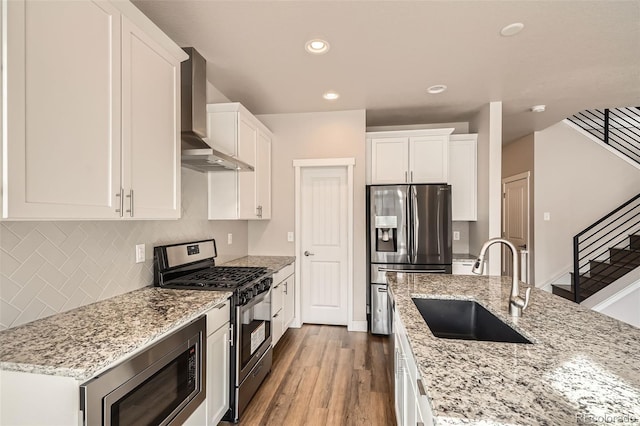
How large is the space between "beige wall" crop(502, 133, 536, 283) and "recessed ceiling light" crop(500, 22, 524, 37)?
11.6 ft

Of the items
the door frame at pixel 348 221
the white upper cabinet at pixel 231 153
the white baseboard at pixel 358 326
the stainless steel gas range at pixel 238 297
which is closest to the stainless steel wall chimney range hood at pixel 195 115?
the white upper cabinet at pixel 231 153

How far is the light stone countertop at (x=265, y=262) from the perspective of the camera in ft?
10.2

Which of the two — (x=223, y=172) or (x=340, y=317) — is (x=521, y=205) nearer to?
(x=340, y=317)

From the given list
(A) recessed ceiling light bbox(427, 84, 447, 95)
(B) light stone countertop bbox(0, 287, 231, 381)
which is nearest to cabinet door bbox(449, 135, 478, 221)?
(A) recessed ceiling light bbox(427, 84, 447, 95)

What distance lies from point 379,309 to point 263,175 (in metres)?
2.12

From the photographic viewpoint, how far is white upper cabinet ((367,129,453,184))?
3711 mm

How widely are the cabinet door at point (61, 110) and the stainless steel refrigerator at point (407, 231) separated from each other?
2.69 meters

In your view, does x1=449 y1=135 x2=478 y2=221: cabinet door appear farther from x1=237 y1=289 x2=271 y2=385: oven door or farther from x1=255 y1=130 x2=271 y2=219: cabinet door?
x1=237 y1=289 x2=271 y2=385: oven door

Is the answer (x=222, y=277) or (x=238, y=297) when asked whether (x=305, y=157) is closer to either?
(x=222, y=277)

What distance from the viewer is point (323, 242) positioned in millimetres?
3904

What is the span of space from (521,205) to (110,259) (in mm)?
6084

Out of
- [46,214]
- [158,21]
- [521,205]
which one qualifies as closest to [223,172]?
[158,21]

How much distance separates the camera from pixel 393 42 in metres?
2.26

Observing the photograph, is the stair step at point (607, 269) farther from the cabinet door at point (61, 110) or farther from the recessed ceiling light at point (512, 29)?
the cabinet door at point (61, 110)
